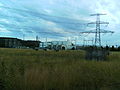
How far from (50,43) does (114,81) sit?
175m

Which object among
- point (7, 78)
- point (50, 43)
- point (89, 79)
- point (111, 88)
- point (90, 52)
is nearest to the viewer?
point (7, 78)

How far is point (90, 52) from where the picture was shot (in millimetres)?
39688

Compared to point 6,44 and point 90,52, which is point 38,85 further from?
point 6,44

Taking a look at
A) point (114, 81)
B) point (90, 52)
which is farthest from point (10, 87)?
point (90, 52)

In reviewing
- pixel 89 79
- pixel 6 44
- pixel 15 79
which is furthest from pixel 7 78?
pixel 6 44

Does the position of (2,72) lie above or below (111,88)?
above

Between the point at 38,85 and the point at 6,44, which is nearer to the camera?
the point at 38,85

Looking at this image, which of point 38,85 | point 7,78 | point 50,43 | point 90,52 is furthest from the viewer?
point 50,43

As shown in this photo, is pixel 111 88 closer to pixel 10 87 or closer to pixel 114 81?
pixel 114 81

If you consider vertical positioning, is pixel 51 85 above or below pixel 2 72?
below

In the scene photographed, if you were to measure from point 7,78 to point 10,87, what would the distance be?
39 centimetres

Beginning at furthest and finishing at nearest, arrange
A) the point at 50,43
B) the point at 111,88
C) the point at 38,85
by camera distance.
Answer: the point at 50,43 → the point at 111,88 → the point at 38,85

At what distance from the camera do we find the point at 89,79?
14.6 m

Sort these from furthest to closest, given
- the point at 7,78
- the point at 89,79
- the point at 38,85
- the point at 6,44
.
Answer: the point at 6,44
the point at 89,79
the point at 38,85
the point at 7,78
